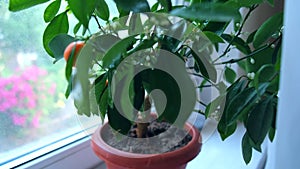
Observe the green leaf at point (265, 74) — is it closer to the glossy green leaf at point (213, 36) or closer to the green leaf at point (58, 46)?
the glossy green leaf at point (213, 36)

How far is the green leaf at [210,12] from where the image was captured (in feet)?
1.36

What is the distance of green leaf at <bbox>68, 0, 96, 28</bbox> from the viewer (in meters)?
0.41

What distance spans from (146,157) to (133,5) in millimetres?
250

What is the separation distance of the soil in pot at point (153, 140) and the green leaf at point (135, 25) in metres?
0.19

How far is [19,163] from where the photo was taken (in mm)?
683

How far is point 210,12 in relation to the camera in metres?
0.42

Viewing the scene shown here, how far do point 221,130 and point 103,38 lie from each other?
0.26 meters

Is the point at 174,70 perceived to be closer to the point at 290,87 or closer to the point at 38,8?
the point at 290,87

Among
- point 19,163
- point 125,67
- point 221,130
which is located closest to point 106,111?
point 125,67

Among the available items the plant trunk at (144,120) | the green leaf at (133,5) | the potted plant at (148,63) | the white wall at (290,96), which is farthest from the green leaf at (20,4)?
the white wall at (290,96)

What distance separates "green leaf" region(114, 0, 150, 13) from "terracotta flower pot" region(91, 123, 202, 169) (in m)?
0.24

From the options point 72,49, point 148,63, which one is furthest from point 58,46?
point 148,63

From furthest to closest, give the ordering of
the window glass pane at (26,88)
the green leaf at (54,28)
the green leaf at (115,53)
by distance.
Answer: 1. the window glass pane at (26,88)
2. the green leaf at (54,28)
3. the green leaf at (115,53)

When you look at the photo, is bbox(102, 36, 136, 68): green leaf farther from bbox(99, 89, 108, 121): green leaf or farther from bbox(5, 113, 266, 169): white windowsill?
bbox(5, 113, 266, 169): white windowsill
